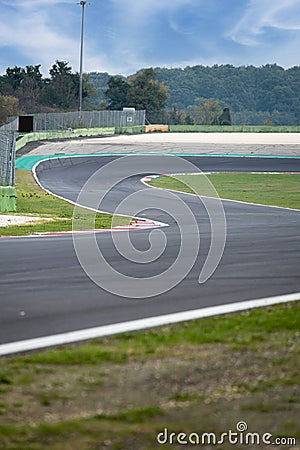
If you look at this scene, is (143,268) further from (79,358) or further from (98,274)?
(79,358)

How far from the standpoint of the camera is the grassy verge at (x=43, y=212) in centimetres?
1738

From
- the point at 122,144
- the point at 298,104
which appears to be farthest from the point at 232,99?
the point at 122,144

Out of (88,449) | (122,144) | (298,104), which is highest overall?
(298,104)

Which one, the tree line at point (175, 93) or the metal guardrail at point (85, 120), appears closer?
the metal guardrail at point (85, 120)

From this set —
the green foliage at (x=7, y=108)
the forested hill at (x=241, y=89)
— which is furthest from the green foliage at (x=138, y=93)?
the forested hill at (x=241, y=89)

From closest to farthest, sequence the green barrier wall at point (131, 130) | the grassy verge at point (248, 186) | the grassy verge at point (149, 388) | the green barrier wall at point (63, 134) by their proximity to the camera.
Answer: the grassy verge at point (149, 388)
the grassy verge at point (248, 186)
the green barrier wall at point (63, 134)
the green barrier wall at point (131, 130)

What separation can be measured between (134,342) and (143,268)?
13.6 feet

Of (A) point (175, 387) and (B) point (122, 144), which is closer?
(A) point (175, 387)

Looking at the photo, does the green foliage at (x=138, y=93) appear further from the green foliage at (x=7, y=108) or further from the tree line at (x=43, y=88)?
the green foliage at (x=7, y=108)

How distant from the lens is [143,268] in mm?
10711

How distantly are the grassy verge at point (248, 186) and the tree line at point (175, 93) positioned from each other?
1736 inches

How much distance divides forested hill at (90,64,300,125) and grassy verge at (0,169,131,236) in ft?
437

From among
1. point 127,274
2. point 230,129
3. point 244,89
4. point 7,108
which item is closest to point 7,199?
point 127,274

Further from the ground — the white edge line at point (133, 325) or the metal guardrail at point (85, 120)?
the metal guardrail at point (85, 120)
